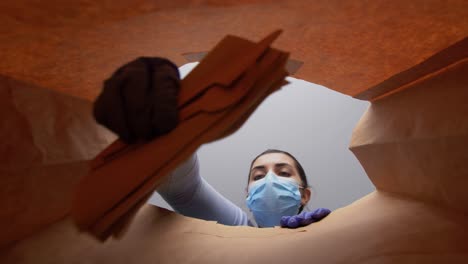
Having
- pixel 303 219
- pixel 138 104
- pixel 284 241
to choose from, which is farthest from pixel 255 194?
pixel 138 104

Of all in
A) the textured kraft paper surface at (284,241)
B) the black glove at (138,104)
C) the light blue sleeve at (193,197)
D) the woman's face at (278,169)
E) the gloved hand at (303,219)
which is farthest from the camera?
the woman's face at (278,169)

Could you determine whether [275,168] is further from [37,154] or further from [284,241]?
[37,154]

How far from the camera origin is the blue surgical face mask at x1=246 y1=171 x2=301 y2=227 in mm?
1188

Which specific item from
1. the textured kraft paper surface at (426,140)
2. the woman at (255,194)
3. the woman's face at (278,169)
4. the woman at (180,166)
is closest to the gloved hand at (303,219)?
the woman at (180,166)

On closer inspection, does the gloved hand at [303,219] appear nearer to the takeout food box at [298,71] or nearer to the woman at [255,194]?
the takeout food box at [298,71]

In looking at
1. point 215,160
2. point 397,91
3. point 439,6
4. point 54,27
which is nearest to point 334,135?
point 215,160

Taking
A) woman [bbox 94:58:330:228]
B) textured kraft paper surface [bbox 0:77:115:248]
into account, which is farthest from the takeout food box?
woman [bbox 94:58:330:228]

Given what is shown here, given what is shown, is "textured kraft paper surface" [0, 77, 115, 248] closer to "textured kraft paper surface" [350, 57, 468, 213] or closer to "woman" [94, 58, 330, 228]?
"woman" [94, 58, 330, 228]

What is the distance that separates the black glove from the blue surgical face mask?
0.92 metres

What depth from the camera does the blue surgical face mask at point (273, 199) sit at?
1.19 metres

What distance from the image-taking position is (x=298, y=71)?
769 millimetres

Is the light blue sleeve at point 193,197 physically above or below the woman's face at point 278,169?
below

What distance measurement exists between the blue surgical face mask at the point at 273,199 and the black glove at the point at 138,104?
0.92m

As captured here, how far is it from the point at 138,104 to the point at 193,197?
3.24 feet
